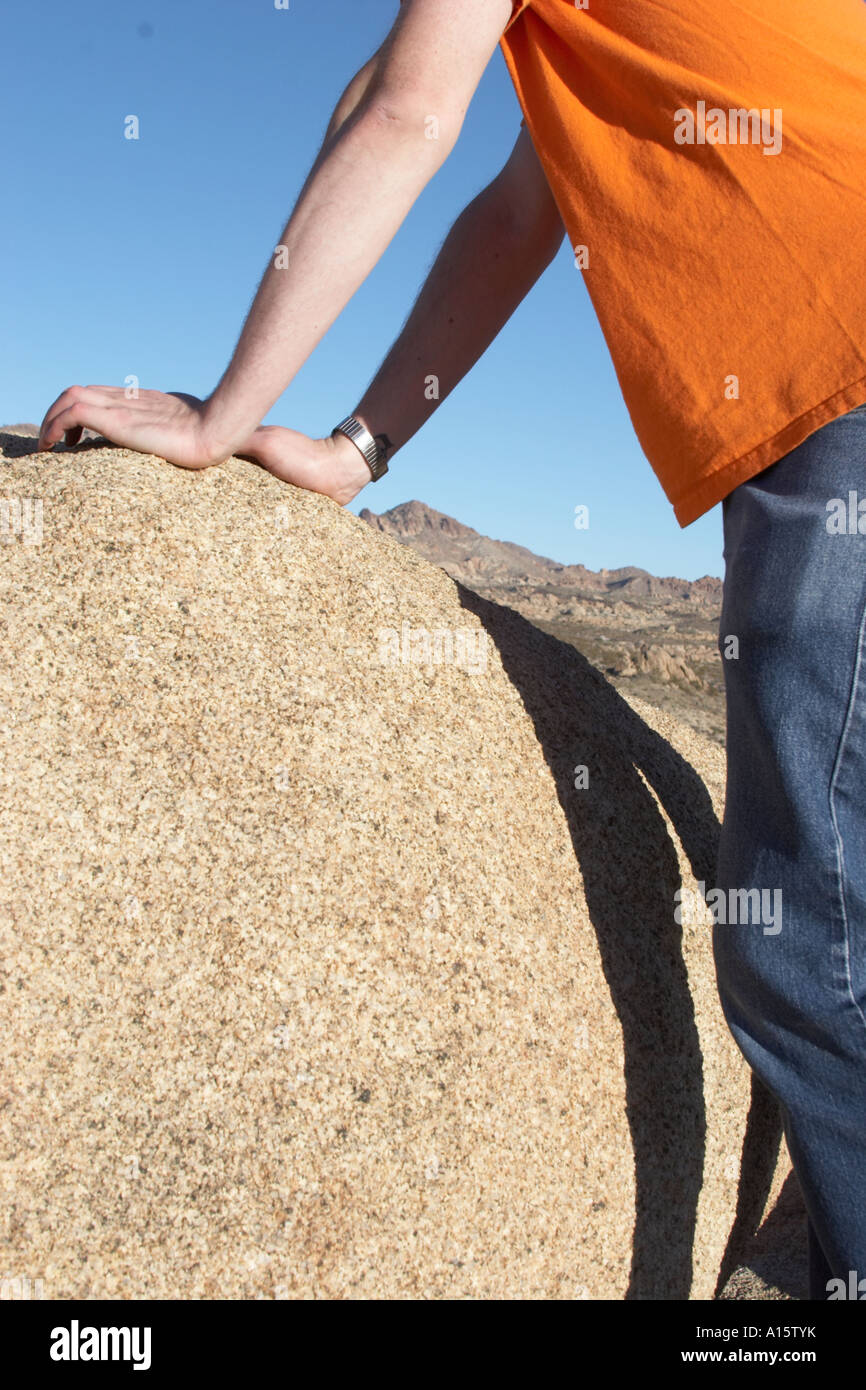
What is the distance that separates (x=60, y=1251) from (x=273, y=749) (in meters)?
0.85

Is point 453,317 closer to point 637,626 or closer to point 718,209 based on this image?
point 718,209

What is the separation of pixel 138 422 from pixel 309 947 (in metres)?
1.06

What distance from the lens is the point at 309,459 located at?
2.29 metres

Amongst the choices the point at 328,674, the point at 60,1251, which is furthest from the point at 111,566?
the point at 60,1251

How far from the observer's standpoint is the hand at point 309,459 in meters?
2.26

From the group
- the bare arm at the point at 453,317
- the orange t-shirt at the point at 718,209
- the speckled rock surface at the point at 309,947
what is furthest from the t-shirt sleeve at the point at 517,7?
the speckled rock surface at the point at 309,947

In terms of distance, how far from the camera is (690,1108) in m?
2.14

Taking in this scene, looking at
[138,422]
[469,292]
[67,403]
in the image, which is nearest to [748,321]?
[469,292]

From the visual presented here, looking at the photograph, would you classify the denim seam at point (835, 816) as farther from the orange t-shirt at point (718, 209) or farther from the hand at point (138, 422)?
the hand at point (138, 422)

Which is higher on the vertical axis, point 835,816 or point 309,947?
point 835,816

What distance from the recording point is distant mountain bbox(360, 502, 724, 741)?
56.1 ft

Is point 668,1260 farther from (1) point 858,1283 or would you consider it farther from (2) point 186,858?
(2) point 186,858

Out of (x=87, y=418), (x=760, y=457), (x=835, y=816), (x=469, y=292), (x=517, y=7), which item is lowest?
(x=835, y=816)

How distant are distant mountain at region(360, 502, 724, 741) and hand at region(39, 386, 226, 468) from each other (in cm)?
73
